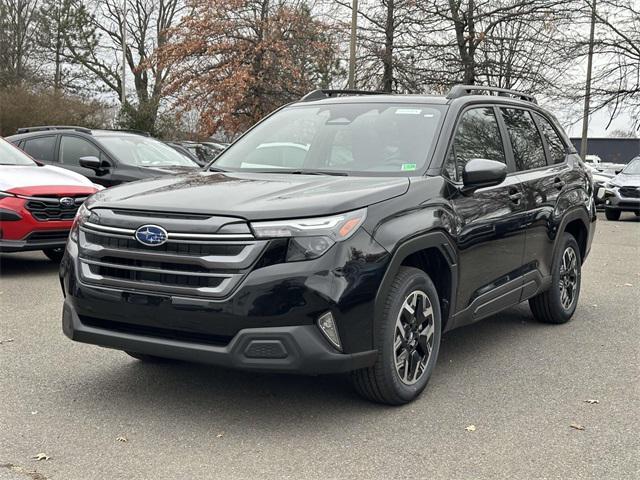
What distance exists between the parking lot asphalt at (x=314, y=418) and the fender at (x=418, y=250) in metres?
0.61

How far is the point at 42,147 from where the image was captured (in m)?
11.1

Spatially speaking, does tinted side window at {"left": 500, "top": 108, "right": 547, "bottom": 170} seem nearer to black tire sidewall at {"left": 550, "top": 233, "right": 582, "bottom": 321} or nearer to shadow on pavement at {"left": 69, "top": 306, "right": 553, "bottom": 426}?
black tire sidewall at {"left": 550, "top": 233, "right": 582, "bottom": 321}

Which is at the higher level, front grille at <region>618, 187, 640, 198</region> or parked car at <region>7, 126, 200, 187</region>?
parked car at <region>7, 126, 200, 187</region>

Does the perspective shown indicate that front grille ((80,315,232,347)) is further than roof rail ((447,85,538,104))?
No

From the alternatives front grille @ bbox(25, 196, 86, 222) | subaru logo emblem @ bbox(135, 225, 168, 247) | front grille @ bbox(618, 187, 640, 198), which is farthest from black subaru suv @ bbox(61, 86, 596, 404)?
front grille @ bbox(618, 187, 640, 198)

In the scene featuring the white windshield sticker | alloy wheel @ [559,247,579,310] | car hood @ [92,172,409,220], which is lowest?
alloy wheel @ [559,247,579,310]

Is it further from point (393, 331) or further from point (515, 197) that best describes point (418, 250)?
point (515, 197)

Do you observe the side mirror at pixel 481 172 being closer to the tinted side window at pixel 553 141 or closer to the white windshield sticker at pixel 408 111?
the white windshield sticker at pixel 408 111

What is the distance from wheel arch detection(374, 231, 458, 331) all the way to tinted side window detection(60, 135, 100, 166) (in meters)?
7.29

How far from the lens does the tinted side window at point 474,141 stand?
4.80 meters

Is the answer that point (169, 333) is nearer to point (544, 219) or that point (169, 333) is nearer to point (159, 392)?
point (159, 392)

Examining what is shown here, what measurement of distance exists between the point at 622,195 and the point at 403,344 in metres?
15.6

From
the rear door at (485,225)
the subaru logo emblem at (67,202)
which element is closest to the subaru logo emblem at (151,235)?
the rear door at (485,225)

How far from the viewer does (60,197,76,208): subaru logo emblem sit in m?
8.30
